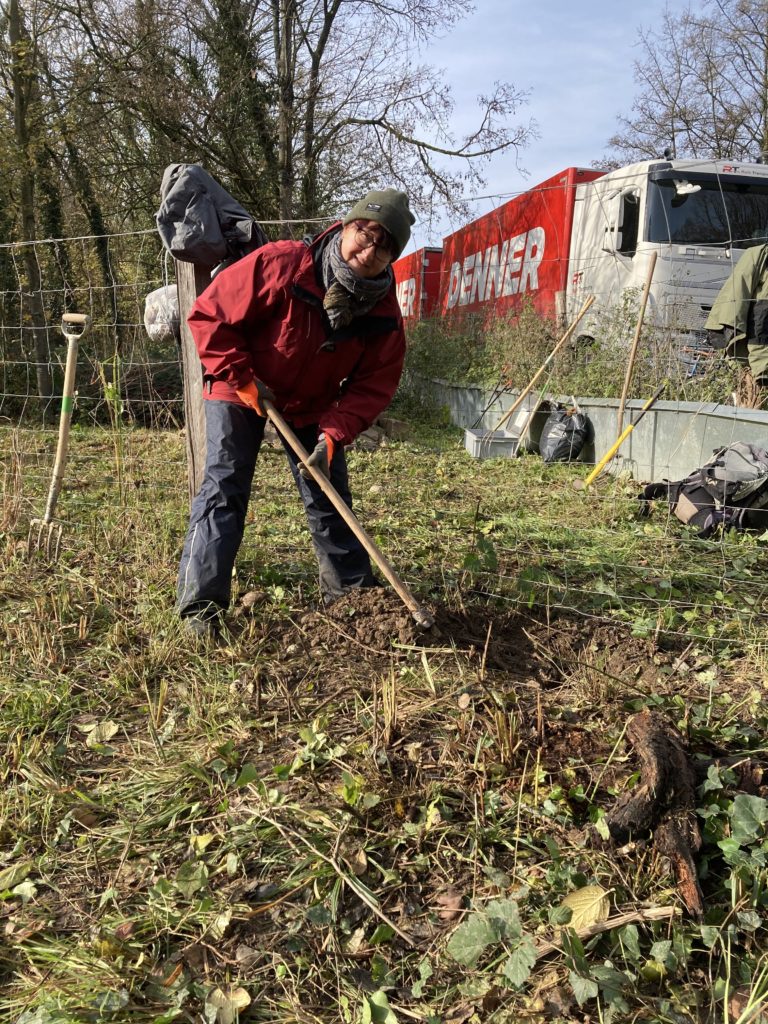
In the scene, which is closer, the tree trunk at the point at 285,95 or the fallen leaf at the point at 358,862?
the fallen leaf at the point at 358,862

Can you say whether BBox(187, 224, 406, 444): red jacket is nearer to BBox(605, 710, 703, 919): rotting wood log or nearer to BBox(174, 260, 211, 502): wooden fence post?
BBox(174, 260, 211, 502): wooden fence post

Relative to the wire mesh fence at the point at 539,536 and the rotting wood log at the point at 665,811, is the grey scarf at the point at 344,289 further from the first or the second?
the rotting wood log at the point at 665,811

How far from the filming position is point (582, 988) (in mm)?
1533

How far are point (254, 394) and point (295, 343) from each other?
10.1 inches

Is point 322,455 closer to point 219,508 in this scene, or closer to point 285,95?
point 219,508

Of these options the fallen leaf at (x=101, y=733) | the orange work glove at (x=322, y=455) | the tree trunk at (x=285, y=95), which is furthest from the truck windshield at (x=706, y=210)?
the fallen leaf at (x=101, y=733)

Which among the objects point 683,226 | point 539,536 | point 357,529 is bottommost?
point 539,536

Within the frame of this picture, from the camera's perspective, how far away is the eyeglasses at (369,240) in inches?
103

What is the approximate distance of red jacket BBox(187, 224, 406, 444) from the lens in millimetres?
2789

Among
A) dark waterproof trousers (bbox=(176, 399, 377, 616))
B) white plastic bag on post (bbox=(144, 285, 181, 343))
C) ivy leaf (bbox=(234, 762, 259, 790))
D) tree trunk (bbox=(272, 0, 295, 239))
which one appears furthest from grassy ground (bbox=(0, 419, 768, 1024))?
tree trunk (bbox=(272, 0, 295, 239))

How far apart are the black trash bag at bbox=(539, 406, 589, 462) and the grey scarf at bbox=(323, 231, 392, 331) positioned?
4.46 meters

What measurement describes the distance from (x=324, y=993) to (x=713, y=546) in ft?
11.3

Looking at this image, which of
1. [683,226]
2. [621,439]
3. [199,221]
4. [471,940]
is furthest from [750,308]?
[471,940]

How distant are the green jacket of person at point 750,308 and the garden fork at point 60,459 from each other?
4.85 meters
